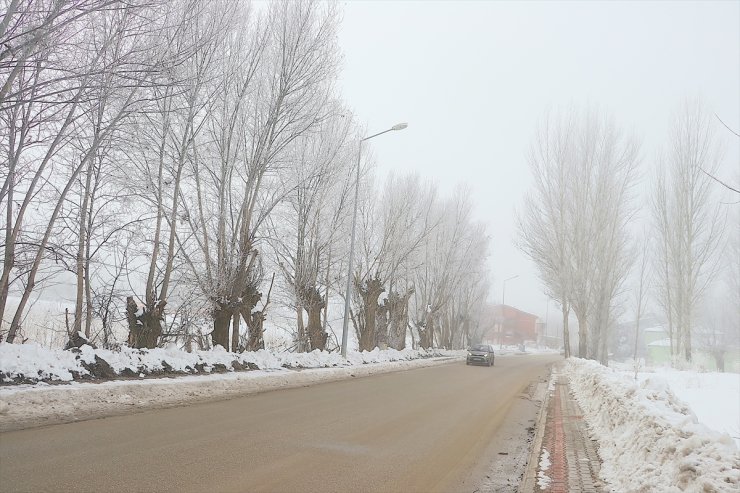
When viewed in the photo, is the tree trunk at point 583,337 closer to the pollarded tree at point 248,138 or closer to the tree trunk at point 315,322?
the tree trunk at point 315,322

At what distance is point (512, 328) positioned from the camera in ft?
355

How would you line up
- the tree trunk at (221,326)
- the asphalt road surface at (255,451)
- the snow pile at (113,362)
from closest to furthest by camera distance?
1. the asphalt road surface at (255,451)
2. the snow pile at (113,362)
3. the tree trunk at (221,326)

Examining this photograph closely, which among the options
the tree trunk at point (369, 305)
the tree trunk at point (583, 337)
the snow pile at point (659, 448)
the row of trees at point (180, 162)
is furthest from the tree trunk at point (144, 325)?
the tree trunk at point (583, 337)

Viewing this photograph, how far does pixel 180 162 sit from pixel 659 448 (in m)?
12.0

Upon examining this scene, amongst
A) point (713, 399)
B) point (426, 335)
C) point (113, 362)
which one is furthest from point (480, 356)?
point (113, 362)

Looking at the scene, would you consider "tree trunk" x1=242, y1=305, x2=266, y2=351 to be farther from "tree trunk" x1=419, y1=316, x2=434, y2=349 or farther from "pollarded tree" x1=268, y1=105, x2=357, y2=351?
"tree trunk" x1=419, y1=316, x2=434, y2=349

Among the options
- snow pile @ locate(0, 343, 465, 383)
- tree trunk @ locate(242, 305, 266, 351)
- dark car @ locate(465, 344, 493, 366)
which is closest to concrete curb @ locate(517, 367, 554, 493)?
snow pile @ locate(0, 343, 465, 383)

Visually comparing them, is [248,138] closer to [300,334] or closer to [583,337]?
[300,334]

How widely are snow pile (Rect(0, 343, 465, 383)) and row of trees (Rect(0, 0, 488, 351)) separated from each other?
43.8 inches

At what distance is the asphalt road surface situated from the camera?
4.35 m

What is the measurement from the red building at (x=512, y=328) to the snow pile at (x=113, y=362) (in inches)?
3075

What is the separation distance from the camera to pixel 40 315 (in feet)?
50.0

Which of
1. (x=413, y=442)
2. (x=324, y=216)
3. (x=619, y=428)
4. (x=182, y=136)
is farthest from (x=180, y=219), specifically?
(x=619, y=428)

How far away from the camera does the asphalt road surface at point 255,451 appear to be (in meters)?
4.35
